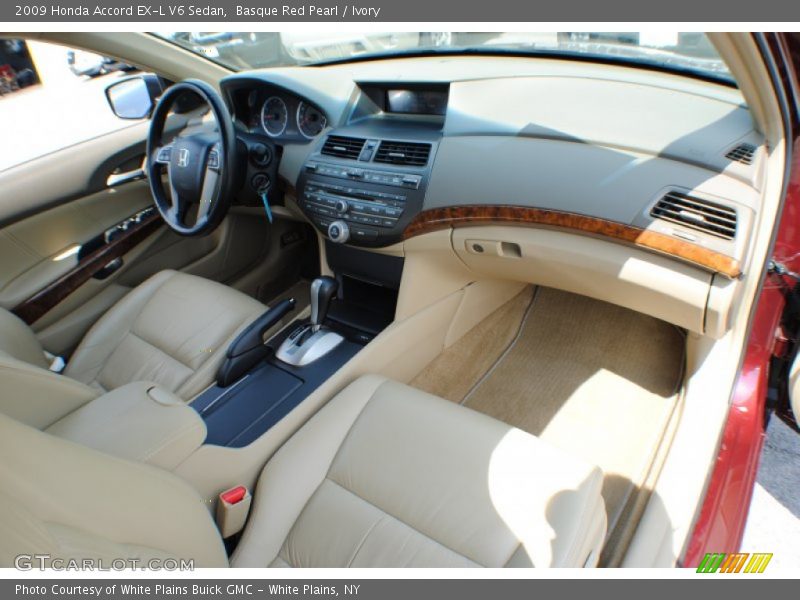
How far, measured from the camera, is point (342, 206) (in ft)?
5.56

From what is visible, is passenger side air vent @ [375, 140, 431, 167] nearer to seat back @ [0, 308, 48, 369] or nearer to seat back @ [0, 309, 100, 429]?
seat back @ [0, 309, 100, 429]

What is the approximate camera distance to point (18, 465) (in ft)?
2.03

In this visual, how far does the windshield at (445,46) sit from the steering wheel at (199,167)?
358mm

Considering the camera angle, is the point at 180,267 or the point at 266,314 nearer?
the point at 266,314

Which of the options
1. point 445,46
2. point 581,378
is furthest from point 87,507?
point 445,46

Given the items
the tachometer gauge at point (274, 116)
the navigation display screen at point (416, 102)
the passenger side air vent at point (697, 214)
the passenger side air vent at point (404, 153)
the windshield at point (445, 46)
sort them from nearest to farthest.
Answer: the passenger side air vent at point (697, 214)
the windshield at point (445, 46)
the passenger side air vent at point (404, 153)
the navigation display screen at point (416, 102)
the tachometer gauge at point (274, 116)

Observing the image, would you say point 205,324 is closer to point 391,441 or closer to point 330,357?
point 330,357

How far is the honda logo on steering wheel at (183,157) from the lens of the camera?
1.74 metres

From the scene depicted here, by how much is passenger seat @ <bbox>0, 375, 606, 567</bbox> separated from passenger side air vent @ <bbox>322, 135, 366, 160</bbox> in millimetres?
751

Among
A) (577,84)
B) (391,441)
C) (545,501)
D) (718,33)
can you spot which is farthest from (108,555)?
(577,84)

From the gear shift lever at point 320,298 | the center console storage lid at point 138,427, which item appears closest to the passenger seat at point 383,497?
the center console storage lid at point 138,427

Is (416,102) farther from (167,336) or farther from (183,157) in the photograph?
(167,336)

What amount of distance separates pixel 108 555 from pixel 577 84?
4.84 feet

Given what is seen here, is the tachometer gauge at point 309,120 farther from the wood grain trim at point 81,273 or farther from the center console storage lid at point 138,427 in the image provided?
the center console storage lid at point 138,427
